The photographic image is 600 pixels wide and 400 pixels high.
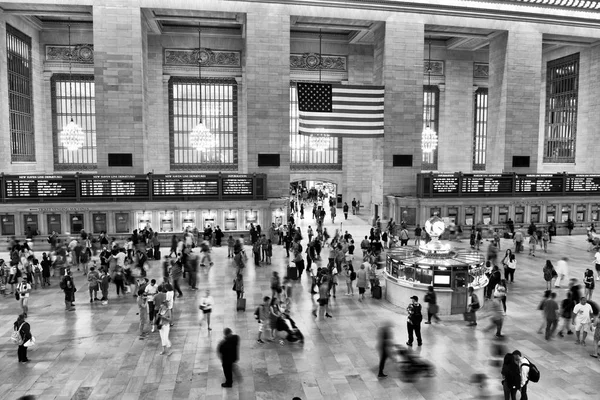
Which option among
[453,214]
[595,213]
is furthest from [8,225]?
[595,213]

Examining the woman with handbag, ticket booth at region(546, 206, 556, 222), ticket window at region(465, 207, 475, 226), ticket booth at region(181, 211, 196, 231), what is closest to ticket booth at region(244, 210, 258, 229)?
ticket booth at region(181, 211, 196, 231)

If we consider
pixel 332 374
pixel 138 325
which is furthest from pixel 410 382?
pixel 138 325

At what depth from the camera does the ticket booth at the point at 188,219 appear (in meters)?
25.5

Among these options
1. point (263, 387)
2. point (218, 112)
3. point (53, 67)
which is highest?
point (53, 67)

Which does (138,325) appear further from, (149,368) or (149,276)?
(149,276)

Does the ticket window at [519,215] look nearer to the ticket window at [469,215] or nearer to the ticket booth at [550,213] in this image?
the ticket booth at [550,213]

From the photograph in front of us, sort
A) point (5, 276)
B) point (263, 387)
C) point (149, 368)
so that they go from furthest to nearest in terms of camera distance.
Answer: point (5, 276) < point (149, 368) < point (263, 387)

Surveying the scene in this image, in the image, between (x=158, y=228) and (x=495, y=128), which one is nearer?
(x=158, y=228)

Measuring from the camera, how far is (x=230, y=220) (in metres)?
26.0

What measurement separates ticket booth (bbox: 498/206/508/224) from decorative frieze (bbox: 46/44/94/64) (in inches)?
1077

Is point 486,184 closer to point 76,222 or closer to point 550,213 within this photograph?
point 550,213

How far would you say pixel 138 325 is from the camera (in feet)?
42.2

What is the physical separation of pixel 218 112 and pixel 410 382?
94.0 feet

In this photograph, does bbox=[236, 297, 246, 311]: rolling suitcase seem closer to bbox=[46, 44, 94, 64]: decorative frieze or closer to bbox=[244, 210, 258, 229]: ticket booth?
bbox=[244, 210, 258, 229]: ticket booth
